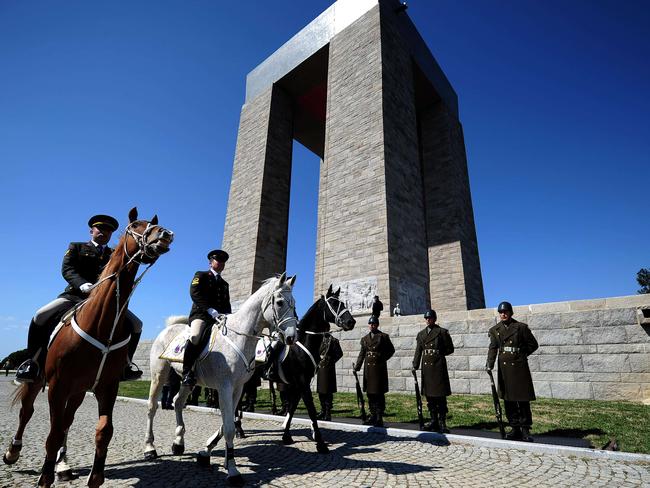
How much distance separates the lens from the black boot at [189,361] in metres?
4.61

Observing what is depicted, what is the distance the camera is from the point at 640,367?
26.9ft

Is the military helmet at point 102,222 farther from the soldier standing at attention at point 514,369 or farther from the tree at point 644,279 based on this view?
the tree at point 644,279

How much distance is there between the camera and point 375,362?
295 inches

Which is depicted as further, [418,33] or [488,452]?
[418,33]

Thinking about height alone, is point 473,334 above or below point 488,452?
above

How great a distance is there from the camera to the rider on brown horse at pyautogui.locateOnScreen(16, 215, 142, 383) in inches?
164

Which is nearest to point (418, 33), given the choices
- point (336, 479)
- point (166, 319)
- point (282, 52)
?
point (282, 52)

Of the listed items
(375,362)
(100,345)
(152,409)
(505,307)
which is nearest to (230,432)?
(100,345)

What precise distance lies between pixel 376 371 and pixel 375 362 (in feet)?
0.62

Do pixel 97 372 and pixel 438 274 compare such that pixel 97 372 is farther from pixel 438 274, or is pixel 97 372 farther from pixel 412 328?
pixel 438 274

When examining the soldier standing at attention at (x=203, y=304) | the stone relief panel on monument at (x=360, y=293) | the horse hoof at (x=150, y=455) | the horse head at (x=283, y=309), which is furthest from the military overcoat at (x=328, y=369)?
the stone relief panel on monument at (x=360, y=293)

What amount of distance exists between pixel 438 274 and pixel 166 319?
63.8ft

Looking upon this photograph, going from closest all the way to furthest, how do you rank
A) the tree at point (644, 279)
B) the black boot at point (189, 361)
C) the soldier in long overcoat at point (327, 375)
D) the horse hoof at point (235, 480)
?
the horse hoof at point (235, 480)
the black boot at point (189, 361)
the soldier in long overcoat at point (327, 375)
the tree at point (644, 279)

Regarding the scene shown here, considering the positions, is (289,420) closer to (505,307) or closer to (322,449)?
(322,449)
